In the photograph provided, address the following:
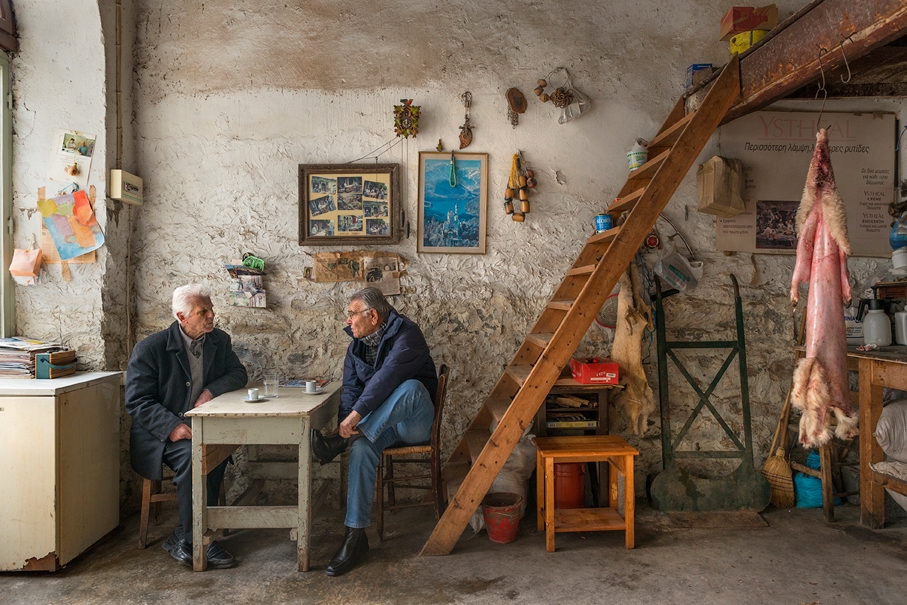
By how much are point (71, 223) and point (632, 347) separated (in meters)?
3.62

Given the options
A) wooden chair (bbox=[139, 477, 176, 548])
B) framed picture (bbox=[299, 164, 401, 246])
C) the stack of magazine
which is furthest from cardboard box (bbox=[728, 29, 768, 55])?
the stack of magazine

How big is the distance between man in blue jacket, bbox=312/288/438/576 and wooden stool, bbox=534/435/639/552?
71 cm

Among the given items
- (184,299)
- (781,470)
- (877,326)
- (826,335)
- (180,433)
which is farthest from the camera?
(781,470)

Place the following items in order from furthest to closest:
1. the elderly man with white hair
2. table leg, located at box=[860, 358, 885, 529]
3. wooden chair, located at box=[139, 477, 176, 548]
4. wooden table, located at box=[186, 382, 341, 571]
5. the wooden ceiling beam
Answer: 1. table leg, located at box=[860, 358, 885, 529]
2. wooden chair, located at box=[139, 477, 176, 548]
3. the elderly man with white hair
4. wooden table, located at box=[186, 382, 341, 571]
5. the wooden ceiling beam

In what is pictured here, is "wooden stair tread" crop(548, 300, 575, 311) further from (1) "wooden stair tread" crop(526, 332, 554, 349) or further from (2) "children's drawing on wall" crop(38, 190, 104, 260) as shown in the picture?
(2) "children's drawing on wall" crop(38, 190, 104, 260)

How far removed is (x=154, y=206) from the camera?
3.78 metres

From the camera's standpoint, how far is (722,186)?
363 centimetres

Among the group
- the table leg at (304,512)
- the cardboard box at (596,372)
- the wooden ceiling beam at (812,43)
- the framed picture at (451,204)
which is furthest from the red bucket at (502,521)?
the wooden ceiling beam at (812,43)

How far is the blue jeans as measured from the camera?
2969 millimetres

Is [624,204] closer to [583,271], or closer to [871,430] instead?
[583,271]

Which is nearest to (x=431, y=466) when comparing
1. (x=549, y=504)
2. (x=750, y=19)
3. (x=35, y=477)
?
(x=549, y=504)

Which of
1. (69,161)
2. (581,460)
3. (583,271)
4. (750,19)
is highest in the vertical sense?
(750,19)

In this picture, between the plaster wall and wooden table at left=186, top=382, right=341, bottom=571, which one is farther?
the plaster wall

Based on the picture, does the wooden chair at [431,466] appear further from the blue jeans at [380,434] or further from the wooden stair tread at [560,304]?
the wooden stair tread at [560,304]
